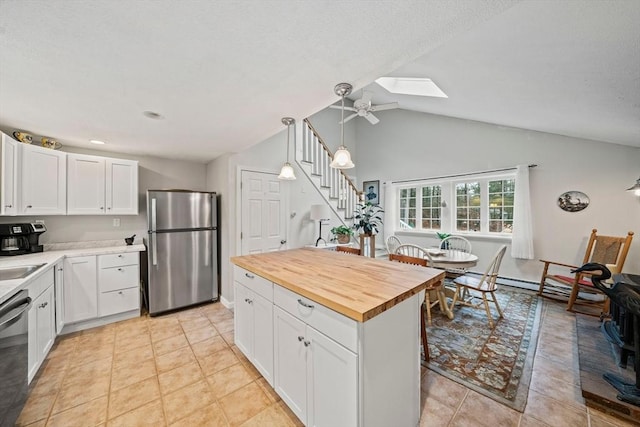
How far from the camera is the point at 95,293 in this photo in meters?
2.75

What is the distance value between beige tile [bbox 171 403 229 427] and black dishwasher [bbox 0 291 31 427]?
2.77 ft

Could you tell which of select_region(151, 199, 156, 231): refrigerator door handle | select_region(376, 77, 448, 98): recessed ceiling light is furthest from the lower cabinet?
select_region(376, 77, 448, 98): recessed ceiling light

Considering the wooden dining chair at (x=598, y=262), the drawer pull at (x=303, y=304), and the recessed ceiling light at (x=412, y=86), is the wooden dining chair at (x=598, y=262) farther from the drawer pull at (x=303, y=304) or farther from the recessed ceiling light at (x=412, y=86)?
the drawer pull at (x=303, y=304)

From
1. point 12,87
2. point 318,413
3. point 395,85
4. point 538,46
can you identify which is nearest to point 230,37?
point 12,87

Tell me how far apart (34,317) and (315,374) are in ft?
7.41

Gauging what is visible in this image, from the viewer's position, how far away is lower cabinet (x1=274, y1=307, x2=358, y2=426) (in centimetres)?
114

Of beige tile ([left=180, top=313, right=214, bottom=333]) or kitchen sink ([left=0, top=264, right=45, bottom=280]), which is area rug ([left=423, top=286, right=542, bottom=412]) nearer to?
beige tile ([left=180, top=313, right=214, bottom=333])

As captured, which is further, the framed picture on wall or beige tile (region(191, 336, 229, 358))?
the framed picture on wall

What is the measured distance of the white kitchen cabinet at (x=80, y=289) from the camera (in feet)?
8.51

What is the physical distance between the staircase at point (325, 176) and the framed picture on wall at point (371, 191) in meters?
1.03

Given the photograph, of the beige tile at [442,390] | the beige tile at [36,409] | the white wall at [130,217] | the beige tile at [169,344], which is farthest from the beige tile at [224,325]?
the beige tile at [442,390]

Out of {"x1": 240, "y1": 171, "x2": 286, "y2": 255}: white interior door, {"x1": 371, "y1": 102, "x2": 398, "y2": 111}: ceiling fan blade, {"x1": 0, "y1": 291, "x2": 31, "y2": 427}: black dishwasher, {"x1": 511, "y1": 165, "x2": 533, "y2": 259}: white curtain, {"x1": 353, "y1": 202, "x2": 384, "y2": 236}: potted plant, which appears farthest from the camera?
{"x1": 353, "y1": 202, "x2": 384, "y2": 236}: potted plant

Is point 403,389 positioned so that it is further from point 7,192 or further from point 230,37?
point 7,192

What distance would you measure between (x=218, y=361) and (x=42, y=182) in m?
2.73
